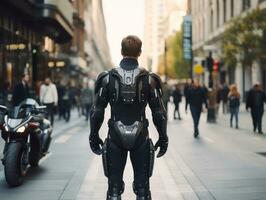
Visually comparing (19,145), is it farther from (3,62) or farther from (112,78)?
(3,62)

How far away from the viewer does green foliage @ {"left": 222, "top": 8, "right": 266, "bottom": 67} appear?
101ft

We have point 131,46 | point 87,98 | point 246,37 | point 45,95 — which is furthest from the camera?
point 246,37

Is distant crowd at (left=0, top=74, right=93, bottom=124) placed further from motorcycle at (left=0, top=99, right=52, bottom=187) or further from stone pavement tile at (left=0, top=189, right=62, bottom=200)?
stone pavement tile at (left=0, top=189, right=62, bottom=200)

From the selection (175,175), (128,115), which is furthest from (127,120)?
(175,175)

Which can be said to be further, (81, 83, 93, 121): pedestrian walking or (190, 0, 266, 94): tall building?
(190, 0, 266, 94): tall building

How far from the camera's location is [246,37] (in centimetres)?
3130

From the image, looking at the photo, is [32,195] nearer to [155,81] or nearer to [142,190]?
[142,190]

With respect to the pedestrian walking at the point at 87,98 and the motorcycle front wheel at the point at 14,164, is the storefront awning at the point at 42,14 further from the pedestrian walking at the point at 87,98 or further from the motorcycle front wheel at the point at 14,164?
the motorcycle front wheel at the point at 14,164

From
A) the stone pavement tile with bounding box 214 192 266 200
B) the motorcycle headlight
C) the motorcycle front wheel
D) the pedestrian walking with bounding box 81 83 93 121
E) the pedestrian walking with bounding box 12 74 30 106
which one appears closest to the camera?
the stone pavement tile with bounding box 214 192 266 200

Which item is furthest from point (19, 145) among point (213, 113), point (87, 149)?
point (213, 113)

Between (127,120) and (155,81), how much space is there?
0.45m

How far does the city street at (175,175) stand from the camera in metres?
7.52

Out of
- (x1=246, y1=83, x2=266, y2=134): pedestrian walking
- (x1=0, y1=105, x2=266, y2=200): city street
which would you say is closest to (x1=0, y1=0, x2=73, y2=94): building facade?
(x1=246, y1=83, x2=266, y2=134): pedestrian walking

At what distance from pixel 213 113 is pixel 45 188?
17.2 m
